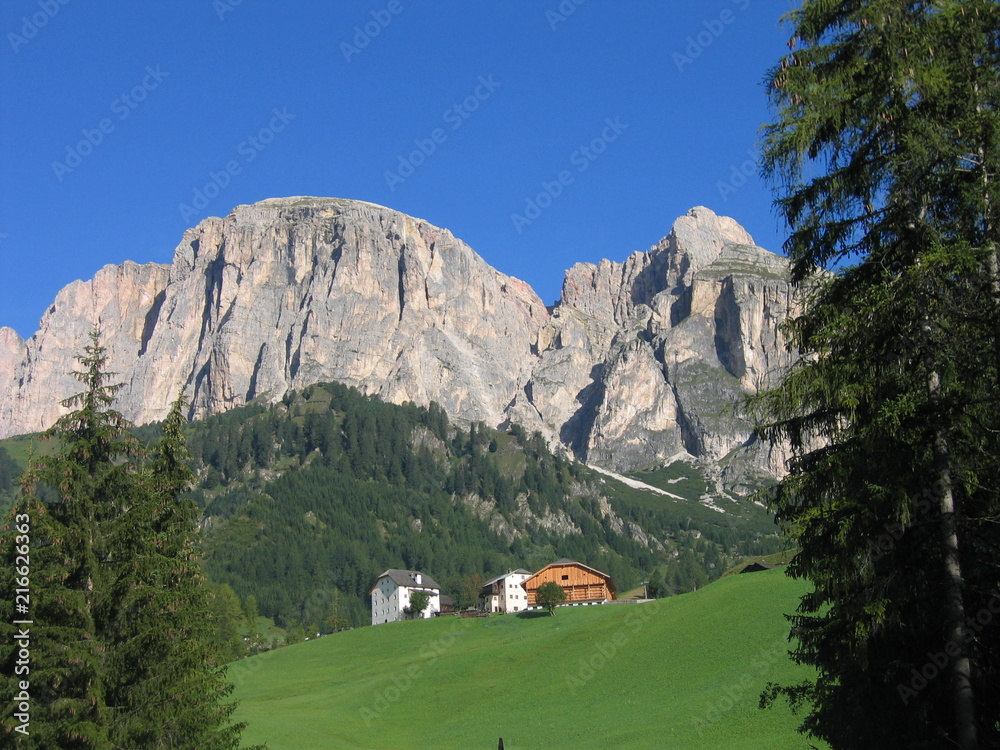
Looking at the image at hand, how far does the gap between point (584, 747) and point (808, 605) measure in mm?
27926

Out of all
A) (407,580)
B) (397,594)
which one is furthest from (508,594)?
(407,580)

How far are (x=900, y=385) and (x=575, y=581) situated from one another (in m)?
120

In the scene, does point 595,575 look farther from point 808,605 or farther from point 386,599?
point 808,605

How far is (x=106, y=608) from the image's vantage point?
22344mm

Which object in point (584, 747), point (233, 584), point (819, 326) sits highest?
point (233, 584)

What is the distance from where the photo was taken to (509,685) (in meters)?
59.6

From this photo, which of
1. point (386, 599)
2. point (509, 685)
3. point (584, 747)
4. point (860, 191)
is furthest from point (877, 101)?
point (386, 599)

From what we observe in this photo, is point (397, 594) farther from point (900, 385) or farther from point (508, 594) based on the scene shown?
point (900, 385)

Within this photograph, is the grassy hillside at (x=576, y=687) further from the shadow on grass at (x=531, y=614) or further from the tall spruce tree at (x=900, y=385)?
the tall spruce tree at (x=900, y=385)

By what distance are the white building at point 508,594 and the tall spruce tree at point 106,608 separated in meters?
113

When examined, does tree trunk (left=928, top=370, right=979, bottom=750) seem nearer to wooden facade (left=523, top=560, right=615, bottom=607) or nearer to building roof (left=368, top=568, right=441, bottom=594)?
wooden facade (left=523, top=560, right=615, bottom=607)

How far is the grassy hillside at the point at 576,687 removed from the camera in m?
42.8

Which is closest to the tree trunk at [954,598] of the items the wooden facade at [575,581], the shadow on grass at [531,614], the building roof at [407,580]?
the shadow on grass at [531,614]

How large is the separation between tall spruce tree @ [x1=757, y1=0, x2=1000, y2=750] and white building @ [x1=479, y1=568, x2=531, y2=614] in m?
123
